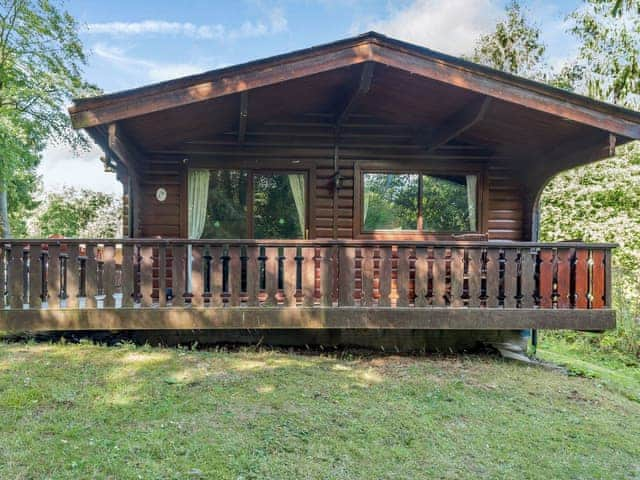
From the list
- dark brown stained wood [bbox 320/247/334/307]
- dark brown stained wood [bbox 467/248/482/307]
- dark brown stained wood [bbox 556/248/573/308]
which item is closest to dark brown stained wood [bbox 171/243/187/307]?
dark brown stained wood [bbox 320/247/334/307]

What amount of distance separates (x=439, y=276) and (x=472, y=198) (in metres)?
2.37

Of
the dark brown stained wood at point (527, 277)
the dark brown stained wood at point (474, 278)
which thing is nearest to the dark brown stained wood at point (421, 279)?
the dark brown stained wood at point (474, 278)

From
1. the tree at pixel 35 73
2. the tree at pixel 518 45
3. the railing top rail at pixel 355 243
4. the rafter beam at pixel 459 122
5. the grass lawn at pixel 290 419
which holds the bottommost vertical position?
the grass lawn at pixel 290 419

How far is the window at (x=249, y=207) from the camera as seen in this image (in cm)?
635

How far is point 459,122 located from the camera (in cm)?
543

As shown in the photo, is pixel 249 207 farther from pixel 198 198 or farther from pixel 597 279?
pixel 597 279

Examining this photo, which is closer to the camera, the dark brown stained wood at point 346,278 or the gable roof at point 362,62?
the gable roof at point 362,62

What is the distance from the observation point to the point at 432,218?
652 cm

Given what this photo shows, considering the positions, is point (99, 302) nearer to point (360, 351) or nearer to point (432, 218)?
point (360, 351)

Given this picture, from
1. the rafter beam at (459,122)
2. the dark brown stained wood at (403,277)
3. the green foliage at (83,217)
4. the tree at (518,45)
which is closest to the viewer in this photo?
the dark brown stained wood at (403,277)

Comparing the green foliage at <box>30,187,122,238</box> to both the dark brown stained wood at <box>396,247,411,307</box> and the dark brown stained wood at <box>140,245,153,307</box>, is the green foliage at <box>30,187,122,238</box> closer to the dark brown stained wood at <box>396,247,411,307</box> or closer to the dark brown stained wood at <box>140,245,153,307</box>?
the dark brown stained wood at <box>140,245,153,307</box>

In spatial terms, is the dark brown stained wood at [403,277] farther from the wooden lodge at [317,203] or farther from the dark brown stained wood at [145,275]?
the dark brown stained wood at [145,275]

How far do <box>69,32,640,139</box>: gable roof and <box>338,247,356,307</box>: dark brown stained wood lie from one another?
217cm

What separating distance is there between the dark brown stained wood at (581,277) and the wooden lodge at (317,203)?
12 millimetres
